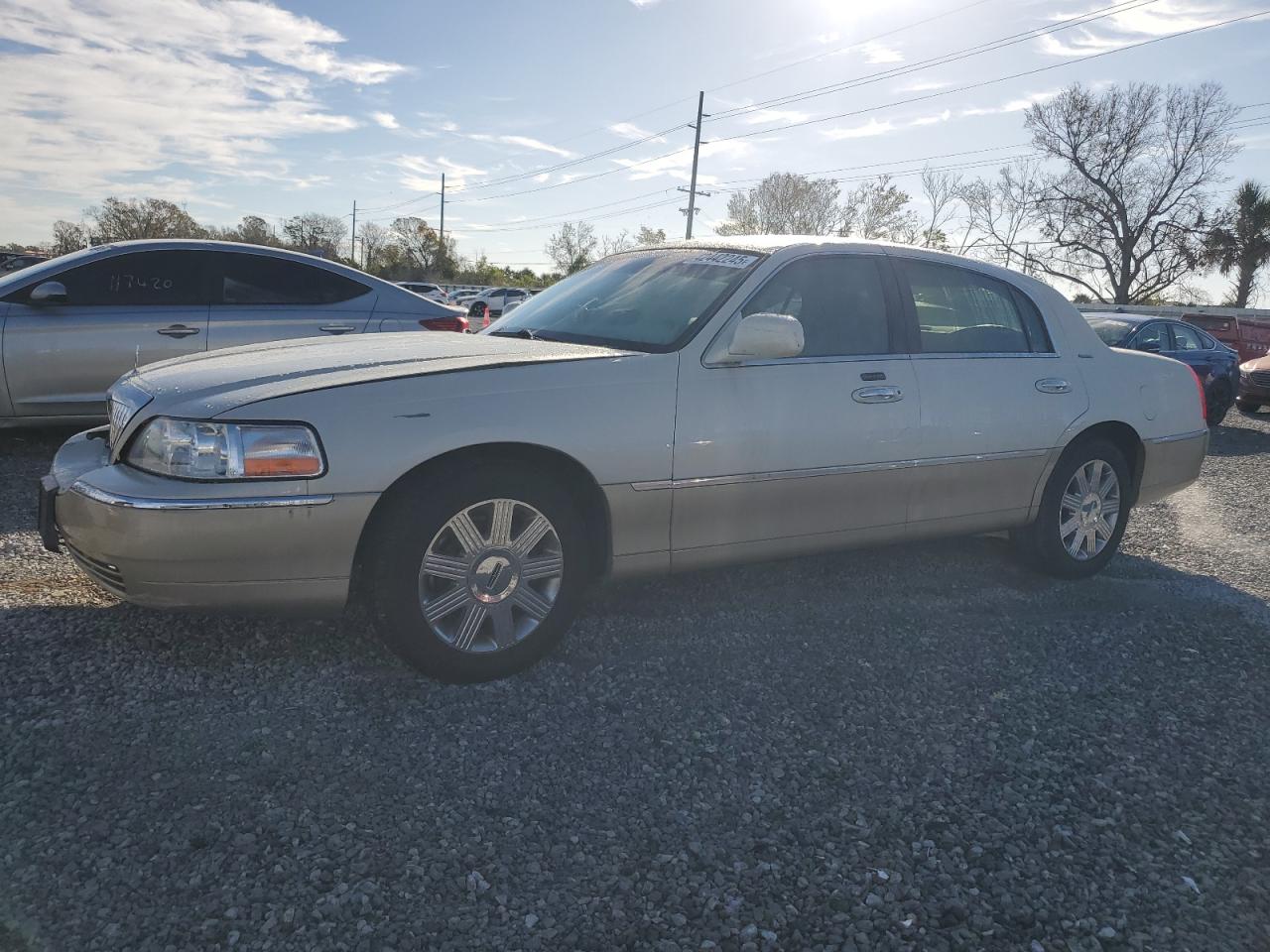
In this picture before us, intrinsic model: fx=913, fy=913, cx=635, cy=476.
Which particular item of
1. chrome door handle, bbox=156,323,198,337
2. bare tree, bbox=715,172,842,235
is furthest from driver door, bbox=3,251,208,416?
bare tree, bbox=715,172,842,235

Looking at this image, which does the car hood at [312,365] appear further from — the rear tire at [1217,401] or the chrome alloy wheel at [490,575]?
the rear tire at [1217,401]

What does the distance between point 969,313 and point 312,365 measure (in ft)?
9.68

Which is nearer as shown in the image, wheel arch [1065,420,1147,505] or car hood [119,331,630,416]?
car hood [119,331,630,416]

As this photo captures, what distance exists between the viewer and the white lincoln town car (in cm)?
278

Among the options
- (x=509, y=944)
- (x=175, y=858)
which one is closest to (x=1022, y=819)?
(x=509, y=944)

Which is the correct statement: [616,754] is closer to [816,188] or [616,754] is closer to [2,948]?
[2,948]

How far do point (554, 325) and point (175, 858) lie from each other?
2458 millimetres

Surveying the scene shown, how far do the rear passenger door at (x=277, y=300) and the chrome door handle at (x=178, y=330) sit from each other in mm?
123

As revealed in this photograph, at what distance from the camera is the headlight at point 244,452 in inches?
107

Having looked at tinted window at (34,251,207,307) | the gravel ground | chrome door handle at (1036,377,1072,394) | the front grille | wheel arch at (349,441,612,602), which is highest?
tinted window at (34,251,207,307)

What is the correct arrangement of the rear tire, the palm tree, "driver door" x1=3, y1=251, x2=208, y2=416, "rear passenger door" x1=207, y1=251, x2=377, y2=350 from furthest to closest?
1. the palm tree
2. the rear tire
3. "rear passenger door" x1=207, y1=251, x2=377, y2=350
4. "driver door" x1=3, y1=251, x2=208, y2=416

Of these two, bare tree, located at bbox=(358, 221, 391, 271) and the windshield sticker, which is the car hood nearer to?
the windshield sticker

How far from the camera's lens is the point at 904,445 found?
3.89 metres

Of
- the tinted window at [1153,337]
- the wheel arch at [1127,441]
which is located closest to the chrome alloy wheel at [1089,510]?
the wheel arch at [1127,441]
